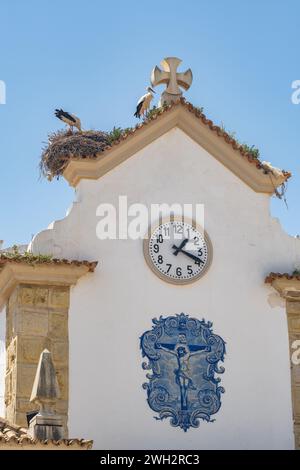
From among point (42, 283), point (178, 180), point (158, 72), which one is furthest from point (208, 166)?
point (42, 283)

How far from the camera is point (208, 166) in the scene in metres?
17.8

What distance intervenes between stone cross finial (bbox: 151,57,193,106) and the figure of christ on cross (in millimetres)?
3829

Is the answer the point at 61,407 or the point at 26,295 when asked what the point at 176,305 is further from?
the point at 61,407

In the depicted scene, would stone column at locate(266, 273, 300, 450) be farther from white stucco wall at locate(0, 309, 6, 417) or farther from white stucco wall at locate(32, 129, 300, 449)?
white stucco wall at locate(0, 309, 6, 417)

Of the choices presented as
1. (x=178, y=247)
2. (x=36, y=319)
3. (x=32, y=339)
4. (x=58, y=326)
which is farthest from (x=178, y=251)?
(x=32, y=339)

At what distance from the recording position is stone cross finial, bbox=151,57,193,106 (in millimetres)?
18281

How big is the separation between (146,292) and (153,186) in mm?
1611

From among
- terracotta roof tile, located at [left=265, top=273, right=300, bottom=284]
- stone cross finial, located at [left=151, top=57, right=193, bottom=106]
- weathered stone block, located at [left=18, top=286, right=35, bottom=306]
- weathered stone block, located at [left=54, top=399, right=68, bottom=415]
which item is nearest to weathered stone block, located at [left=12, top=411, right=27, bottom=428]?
weathered stone block, located at [left=54, top=399, right=68, bottom=415]

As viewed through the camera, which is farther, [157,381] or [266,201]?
[266,201]

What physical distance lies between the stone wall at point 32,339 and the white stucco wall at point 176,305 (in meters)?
0.15

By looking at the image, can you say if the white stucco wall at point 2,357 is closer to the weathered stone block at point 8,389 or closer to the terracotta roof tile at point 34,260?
the weathered stone block at point 8,389

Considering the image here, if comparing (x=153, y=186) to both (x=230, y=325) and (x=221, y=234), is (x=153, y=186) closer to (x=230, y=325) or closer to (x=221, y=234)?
(x=221, y=234)

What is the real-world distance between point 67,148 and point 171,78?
1.95 metres

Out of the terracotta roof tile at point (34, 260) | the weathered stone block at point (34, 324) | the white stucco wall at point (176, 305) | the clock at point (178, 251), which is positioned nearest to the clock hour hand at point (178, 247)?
the clock at point (178, 251)
